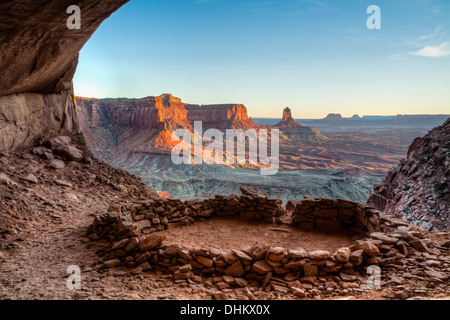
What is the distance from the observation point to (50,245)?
5730 mm

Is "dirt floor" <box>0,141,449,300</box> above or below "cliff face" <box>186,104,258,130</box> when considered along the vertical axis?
below

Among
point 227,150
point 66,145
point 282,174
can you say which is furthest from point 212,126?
point 66,145

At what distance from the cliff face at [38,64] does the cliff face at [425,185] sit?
14.9 meters

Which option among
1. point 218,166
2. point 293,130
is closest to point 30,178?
point 218,166

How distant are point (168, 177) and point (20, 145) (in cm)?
5085

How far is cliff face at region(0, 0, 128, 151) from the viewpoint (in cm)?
546

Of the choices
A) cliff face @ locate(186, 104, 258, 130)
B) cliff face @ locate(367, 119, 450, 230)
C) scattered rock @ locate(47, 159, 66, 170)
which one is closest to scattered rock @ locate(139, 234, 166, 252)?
scattered rock @ locate(47, 159, 66, 170)

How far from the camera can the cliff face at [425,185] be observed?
12.0 metres

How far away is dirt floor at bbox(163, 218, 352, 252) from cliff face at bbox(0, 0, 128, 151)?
5643mm

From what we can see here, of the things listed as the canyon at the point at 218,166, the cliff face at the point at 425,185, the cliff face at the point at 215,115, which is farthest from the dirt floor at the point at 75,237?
the cliff face at the point at 215,115

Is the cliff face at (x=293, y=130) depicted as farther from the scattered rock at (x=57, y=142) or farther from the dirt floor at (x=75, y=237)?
the dirt floor at (x=75, y=237)

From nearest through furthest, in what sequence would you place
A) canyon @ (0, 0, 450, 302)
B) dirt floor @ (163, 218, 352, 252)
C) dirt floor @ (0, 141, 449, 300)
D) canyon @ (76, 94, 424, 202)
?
dirt floor @ (0, 141, 449, 300), canyon @ (0, 0, 450, 302), dirt floor @ (163, 218, 352, 252), canyon @ (76, 94, 424, 202)

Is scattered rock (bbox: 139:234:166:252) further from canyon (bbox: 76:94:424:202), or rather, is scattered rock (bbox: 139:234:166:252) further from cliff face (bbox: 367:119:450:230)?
canyon (bbox: 76:94:424:202)
